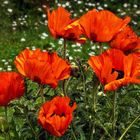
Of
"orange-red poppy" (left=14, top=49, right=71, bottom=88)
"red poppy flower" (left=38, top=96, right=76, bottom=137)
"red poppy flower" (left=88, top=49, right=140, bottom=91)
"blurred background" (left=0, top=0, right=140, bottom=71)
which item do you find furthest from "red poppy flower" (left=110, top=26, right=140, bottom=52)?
"blurred background" (left=0, top=0, right=140, bottom=71)

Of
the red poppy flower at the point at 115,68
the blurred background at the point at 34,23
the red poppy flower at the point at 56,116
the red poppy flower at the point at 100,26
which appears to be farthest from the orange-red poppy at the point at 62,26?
the blurred background at the point at 34,23

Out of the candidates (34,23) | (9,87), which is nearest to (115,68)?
(9,87)

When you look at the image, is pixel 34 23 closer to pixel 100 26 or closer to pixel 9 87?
pixel 100 26

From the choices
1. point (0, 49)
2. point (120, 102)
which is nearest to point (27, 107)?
point (120, 102)

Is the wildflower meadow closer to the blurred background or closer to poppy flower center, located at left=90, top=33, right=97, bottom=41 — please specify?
poppy flower center, located at left=90, top=33, right=97, bottom=41

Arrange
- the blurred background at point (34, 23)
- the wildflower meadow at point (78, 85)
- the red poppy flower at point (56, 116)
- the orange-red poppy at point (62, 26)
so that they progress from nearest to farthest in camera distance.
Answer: the red poppy flower at point (56, 116) < the wildflower meadow at point (78, 85) < the orange-red poppy at point (62, 26) < the blurred background at point (34, 23)

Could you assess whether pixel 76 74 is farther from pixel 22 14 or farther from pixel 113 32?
Answer: pixel 22 14

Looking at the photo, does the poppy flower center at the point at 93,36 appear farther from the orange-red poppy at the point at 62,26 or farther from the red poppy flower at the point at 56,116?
the red poppy flower at the point at 56,116
